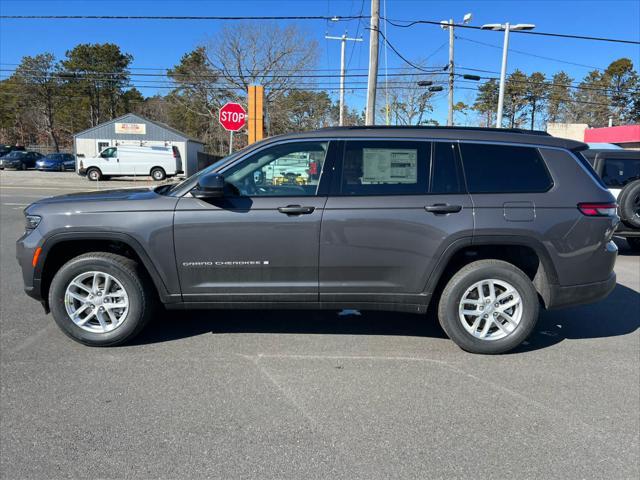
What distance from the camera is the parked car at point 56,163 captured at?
3881 centimetres

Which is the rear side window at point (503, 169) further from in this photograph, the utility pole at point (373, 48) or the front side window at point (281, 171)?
the utility pole at point (373, 48)

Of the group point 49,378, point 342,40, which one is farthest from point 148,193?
point 342,40

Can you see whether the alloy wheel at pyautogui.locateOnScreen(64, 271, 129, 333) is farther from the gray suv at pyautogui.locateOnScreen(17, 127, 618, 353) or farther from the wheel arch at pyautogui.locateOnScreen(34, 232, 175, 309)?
the wheel arch at pyautogui.locateOnScreen(34, 232, 175, 309)

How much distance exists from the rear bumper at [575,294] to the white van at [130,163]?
28.9 metres

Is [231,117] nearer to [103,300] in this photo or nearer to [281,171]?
[281,171]

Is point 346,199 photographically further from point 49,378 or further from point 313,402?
point 49,378

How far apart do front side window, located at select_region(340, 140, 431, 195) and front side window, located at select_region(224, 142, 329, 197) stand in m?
0.24

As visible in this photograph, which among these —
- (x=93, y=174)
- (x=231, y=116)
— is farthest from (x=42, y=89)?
(x=231, y=116)

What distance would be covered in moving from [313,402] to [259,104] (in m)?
11.3

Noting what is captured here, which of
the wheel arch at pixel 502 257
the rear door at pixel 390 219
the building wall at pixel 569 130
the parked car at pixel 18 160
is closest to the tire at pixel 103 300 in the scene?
the rear door at pixel 390 219

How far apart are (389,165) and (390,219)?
19.5 inches

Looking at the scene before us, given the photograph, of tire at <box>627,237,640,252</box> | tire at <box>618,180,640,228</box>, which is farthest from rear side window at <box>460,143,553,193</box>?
tire at <box>627,237,640,252</box>

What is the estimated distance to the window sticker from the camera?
384cm

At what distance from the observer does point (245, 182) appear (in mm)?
3873
